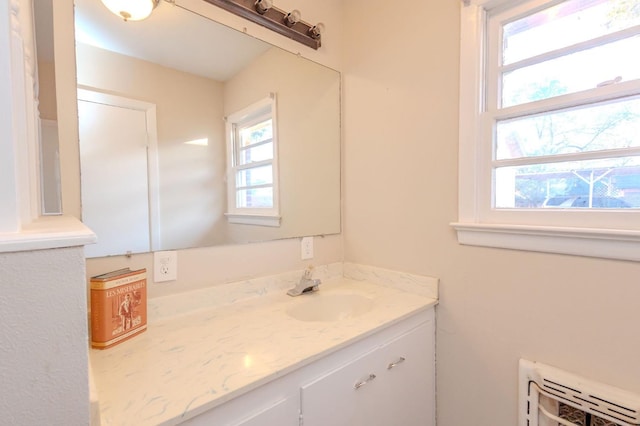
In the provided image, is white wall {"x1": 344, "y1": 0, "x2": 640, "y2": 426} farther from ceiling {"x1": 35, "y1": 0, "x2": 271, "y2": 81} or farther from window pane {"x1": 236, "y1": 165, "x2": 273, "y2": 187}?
ceiling {"x1": 35, "y1": 0, "x2": 271, "y2": 81}

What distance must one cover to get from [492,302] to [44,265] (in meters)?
1.36

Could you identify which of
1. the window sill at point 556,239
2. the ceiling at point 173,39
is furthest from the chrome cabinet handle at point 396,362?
the ceiling at point 173,39

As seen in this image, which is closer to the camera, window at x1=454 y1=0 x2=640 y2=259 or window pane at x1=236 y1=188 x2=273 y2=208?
window at x1=454 y1=0 x2=640 y2=259

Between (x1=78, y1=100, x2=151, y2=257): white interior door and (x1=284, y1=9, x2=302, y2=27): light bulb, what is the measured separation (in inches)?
32.8

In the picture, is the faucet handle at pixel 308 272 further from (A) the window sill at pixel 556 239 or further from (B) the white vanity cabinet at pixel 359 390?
(A) the window sill at pixel 556 239

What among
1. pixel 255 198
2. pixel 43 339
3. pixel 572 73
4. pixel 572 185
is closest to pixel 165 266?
pixel 255 198

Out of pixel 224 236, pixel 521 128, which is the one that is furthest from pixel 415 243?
pixel 224 236

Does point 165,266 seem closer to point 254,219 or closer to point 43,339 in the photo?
point 254,219

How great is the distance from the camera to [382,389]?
3.60ft

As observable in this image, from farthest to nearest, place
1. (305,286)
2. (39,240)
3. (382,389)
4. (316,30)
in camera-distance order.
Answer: (316,30)
(305,286)
(382,389)
(39,240)

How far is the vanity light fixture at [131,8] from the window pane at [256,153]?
604 mm

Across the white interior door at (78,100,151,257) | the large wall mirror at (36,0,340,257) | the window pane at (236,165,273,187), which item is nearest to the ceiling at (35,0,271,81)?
the large wall mirror at (36,0,340,257)

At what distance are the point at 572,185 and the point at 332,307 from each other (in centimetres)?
109

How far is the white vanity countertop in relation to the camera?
0.65m
